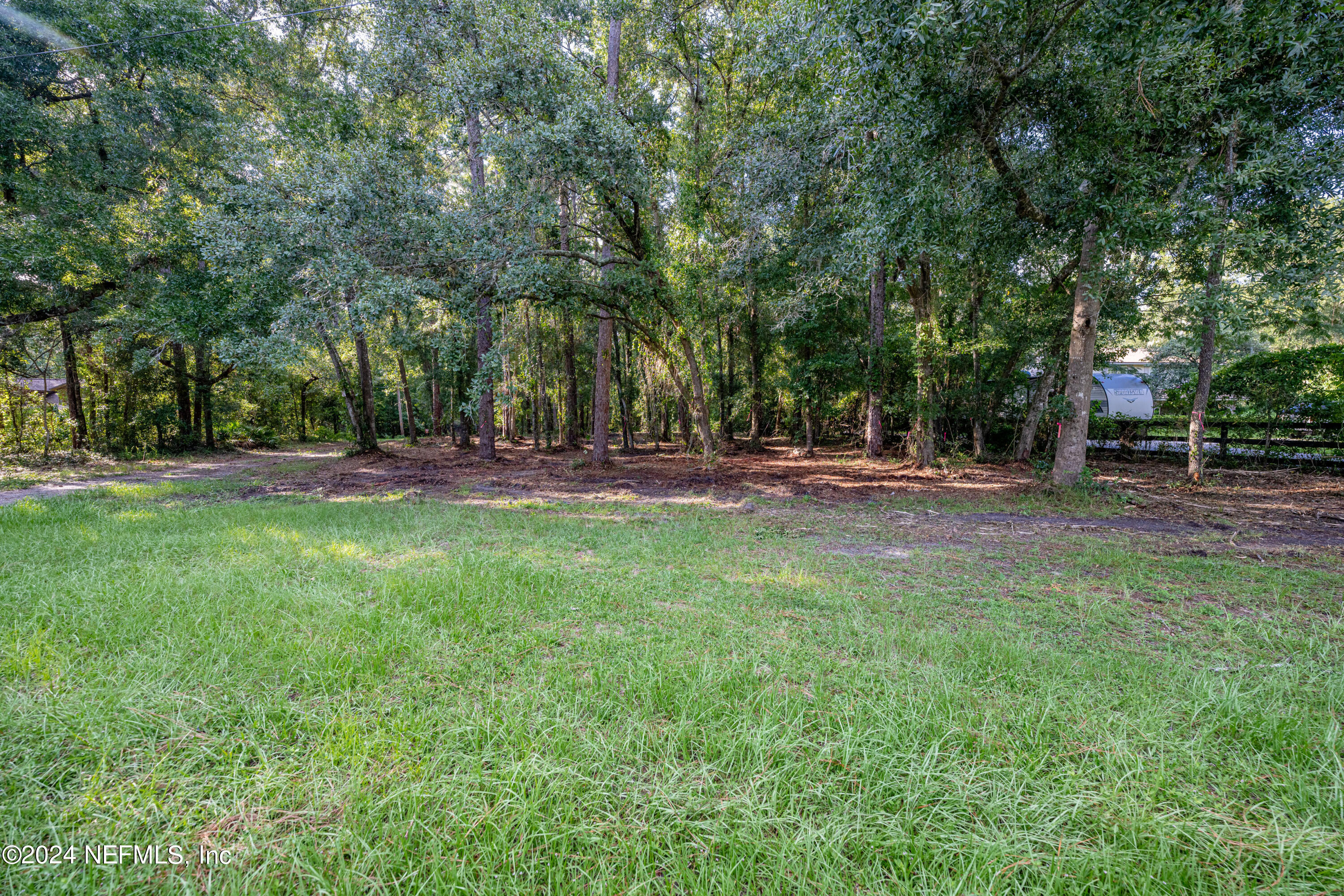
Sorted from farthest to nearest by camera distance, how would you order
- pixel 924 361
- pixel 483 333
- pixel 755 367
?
pixel 755 367 < pixel 483 333 < pixel 924 361

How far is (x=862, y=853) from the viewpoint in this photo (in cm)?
157

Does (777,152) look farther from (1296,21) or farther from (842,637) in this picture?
(842,637)

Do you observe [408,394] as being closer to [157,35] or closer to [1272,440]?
[157,35]

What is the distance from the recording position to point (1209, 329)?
873cm

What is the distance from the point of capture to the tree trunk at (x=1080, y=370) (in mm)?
8211

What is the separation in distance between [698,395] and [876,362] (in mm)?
5387

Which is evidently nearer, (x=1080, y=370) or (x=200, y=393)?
(x=1080, y=370)

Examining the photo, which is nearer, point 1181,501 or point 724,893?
point 724,893

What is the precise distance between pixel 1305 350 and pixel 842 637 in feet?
53.3

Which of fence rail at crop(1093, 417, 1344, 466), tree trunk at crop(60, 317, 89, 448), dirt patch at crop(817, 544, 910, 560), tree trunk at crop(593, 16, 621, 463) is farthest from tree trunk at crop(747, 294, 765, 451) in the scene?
tree trunk at crop(60, 317, 89, 448)

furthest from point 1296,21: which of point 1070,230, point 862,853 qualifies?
point 862,853

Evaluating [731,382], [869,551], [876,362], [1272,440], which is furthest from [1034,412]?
[869,551]

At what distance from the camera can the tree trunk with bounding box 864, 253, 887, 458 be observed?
1338 centimetres

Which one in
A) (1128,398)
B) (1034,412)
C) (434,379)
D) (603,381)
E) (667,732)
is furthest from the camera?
(434,379)
